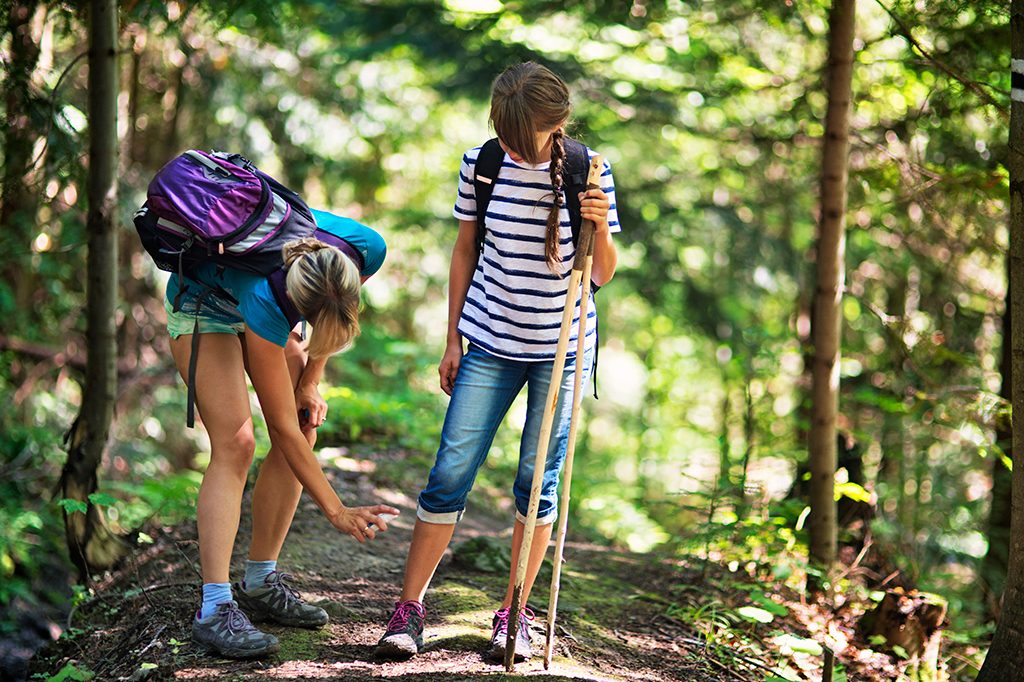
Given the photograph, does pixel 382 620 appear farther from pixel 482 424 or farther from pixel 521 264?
pixel 521 264

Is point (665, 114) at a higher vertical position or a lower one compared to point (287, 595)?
higher

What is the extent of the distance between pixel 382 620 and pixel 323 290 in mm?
1655

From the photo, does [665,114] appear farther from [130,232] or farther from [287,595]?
[287,595]

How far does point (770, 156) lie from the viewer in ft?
24.2

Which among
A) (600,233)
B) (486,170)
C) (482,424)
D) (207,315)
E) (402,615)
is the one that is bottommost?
(402,615)

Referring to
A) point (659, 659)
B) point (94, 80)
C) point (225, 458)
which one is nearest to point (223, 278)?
point (225, 458)

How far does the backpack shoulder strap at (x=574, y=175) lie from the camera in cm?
305

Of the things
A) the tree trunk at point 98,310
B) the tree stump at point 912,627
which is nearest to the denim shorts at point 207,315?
the tree trunk at point 98,310

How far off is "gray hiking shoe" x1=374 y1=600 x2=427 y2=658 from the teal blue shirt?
1.10 metres

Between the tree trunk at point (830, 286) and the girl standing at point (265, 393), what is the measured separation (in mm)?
2447

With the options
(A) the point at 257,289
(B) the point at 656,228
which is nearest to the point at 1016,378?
(A) the point at 257,289

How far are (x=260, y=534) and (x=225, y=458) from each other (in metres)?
0.47

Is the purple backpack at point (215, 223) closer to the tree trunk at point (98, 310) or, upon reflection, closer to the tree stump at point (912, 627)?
the tree trunk at point (98, 310)

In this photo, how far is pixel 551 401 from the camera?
9.62ft
